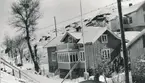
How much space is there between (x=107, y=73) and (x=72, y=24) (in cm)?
1416

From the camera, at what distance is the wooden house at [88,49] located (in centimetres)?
2578

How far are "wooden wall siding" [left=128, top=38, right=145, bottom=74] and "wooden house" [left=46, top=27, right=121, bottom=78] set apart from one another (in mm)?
5453

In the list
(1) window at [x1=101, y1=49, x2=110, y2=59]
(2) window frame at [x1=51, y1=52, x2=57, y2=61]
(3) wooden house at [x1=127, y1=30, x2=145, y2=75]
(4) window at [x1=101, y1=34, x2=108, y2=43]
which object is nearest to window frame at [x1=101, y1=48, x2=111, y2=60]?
(1) window at [x1=101, y1=49, x2=110, y2=59]

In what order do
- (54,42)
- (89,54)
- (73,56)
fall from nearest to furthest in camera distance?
(89,54)
(73,56)
(54,42)

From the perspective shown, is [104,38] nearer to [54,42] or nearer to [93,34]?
[93,34]

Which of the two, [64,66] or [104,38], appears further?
[64,66]

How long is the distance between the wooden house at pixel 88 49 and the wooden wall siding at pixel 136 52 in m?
5.45

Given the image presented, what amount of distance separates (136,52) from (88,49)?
768cm

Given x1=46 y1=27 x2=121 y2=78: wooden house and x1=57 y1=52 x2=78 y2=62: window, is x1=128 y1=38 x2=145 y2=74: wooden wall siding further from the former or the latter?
x1=57 y1=52 x2=78 y2=62: window

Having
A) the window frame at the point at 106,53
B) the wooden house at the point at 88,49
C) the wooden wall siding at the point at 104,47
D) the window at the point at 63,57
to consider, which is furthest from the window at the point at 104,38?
the window at the point at 63,57

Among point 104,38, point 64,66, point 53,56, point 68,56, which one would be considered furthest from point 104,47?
point 53,56

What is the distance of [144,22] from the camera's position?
34.5 metres

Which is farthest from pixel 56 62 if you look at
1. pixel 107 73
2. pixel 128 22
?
pixel 128 22

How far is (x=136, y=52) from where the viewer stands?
63.7 feet
